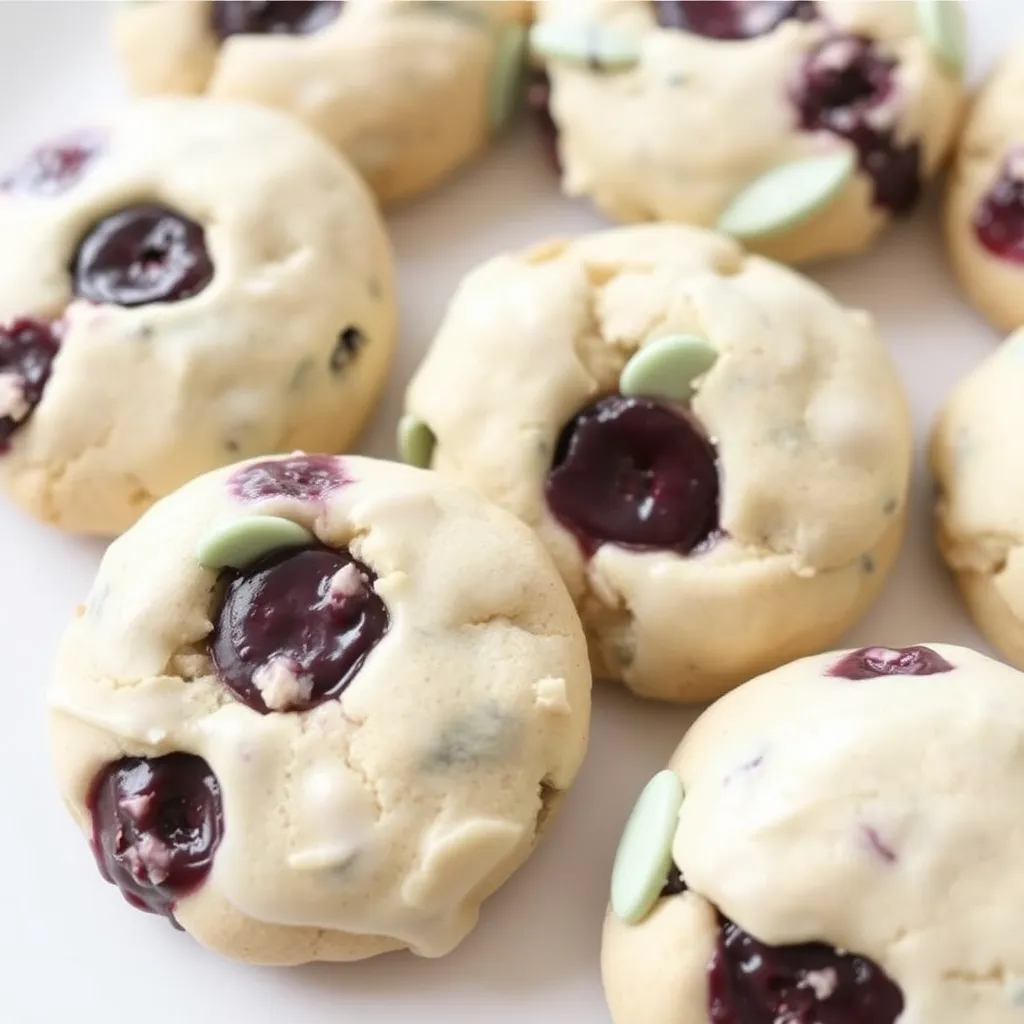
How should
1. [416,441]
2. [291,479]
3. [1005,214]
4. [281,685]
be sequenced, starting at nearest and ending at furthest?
[281,685]
[291,479]
[416,441]
[1005,214]

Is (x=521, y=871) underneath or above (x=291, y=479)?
underneath

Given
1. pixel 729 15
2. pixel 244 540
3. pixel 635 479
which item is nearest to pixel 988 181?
pixel 729 15

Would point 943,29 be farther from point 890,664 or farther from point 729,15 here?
point 890,664

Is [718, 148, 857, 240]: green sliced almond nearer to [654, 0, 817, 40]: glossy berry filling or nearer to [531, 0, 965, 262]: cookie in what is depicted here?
[531, 0, 965, 262]: cookie

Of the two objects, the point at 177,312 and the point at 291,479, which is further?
the point at 177,312

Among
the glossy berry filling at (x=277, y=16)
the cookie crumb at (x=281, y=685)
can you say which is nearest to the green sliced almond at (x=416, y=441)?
the cookie crumb at (x=281, y=685)

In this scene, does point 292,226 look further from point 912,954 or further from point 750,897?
point 912,954

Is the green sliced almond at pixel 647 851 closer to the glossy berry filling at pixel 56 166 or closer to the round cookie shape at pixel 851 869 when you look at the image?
the round cookie shape at pixel 851 869
